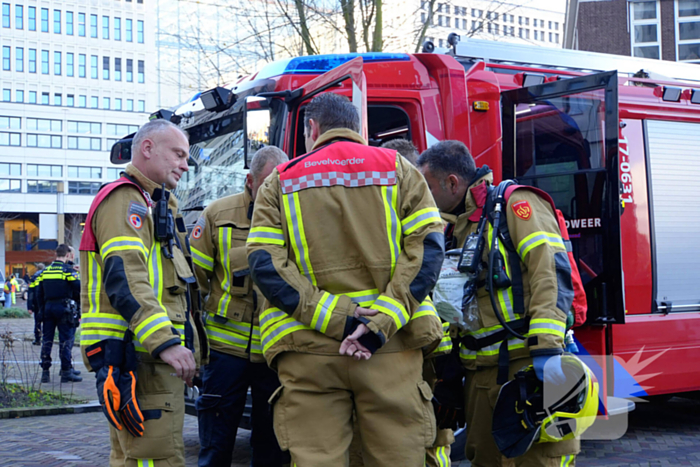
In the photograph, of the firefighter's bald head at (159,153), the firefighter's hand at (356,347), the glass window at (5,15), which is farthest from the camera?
the glass window at (5,15)

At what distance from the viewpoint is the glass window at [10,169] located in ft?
210

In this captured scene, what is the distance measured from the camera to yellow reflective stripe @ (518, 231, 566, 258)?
3.24 meters

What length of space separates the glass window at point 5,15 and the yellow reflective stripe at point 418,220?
71309mm

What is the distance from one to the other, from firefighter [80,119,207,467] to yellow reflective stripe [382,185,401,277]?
0.98 m

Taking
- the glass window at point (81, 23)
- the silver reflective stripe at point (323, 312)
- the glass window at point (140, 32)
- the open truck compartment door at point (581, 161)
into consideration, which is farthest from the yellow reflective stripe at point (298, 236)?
the glass window at point (140, 32)

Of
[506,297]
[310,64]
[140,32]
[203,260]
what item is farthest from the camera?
[140,32]

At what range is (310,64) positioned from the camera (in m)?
5.40

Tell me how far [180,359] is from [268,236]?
0.67m

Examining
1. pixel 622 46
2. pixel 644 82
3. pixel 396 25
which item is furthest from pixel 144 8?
pixel 644 82

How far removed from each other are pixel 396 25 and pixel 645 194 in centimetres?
1017

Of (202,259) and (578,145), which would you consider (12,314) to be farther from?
(578,145)

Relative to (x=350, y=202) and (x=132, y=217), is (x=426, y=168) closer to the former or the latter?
(x=350, y=202)

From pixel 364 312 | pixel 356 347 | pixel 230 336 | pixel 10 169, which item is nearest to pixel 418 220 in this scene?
pixel 364 312

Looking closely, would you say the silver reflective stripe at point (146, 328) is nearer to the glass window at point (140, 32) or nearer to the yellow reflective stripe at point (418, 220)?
the yellow reflective stripe at point (418, 220)
